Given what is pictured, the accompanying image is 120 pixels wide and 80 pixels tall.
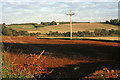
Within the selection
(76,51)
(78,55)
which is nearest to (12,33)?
(76,51)

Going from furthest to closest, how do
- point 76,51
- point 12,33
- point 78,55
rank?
point 12,33, point 76,51, point 78,55

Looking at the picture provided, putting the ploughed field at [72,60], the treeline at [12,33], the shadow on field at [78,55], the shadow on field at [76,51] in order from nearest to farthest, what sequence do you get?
the shadow on field at [78,55] → the ploughed field at [72,60] → the shadow on field at [76,51] → the treeline at [12,33]

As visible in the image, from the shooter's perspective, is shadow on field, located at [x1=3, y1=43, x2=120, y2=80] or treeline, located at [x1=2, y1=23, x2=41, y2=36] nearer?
shadow on field, located at [x1=3, y1=43, x2=120, y2=80]

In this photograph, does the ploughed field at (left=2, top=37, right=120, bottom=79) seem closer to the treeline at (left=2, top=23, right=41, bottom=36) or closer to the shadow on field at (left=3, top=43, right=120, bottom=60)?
the shadow on field at (left=3, top=43, right=120, bottom=60)

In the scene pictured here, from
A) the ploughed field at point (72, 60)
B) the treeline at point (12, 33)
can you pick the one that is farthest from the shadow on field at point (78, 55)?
the treeline at point (12, 33)

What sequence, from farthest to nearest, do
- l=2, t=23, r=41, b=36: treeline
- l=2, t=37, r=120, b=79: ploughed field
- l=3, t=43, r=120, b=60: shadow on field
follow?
l=2, t=23, r=41, b=36: treeline
l=3, t=43, r=120, b=60: shadow on field
l=2, t=37, r=120, b=79: ploughed field

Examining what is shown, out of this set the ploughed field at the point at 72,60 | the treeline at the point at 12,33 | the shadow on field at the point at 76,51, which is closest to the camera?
the ploughed field at the point at 72,60

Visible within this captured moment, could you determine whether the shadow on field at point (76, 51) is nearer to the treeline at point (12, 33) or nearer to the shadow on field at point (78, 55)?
the shadow on field at point (78, 55)

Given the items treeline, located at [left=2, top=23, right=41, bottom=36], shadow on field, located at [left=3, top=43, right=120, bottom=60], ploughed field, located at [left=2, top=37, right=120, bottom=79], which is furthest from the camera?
treeline, located at [left=2, top=23, right=41, bottom=36]

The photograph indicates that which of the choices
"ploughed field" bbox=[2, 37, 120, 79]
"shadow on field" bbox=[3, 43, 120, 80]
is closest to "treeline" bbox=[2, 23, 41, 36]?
"shadow on field" bbox=[3, 43, 120, 80]

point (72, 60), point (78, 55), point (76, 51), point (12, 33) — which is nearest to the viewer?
point (72, 60)

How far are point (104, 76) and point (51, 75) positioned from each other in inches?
92.0

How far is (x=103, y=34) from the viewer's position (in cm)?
6912

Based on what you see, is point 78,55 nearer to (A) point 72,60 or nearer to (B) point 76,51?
(A) point 72,60
